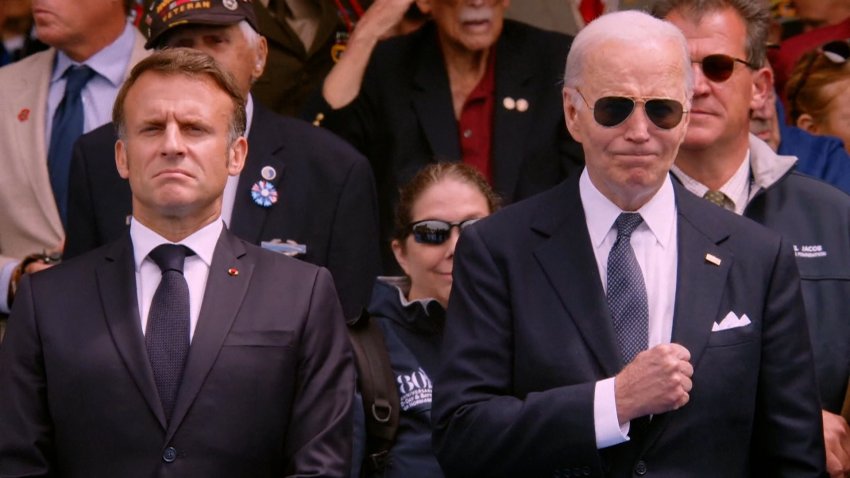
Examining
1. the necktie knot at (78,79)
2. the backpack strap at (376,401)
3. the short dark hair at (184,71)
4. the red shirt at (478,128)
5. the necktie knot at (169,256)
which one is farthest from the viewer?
the necktie knot at (78,79)

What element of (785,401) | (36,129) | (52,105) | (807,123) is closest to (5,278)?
(36,129)

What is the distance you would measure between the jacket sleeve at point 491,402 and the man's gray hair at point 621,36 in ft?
1.78

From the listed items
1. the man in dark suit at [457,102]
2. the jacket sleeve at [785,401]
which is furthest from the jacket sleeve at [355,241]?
the jacket sleeve at [785,401]

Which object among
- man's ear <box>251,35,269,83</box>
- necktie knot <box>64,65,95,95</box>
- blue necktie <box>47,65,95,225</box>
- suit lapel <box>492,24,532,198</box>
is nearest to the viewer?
man's ear <box>251,35,269,83</box>

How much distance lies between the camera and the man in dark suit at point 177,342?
456 cm

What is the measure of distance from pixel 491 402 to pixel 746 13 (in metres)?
2.10

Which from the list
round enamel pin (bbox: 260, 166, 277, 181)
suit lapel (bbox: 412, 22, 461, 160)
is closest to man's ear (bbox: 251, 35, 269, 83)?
round enamel pin (bbox: 260, 166, 277, 181)

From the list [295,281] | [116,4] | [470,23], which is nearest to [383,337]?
[295,281]

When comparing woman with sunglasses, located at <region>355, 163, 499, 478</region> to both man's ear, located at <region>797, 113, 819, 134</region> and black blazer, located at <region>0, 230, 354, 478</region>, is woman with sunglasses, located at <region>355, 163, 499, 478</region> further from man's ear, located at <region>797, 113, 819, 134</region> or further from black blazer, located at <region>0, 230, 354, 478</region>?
man's ear, located at <region>797, 113, 819, 134</region>

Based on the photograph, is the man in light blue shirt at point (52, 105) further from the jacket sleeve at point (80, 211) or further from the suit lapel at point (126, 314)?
the suit lapel at point (126, 314)

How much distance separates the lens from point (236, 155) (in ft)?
16.5

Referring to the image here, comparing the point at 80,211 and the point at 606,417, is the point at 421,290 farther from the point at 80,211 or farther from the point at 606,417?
the point at 606,417

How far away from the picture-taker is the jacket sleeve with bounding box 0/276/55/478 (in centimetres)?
455

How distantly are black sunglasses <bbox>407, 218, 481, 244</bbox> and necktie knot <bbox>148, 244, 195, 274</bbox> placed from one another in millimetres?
1207
